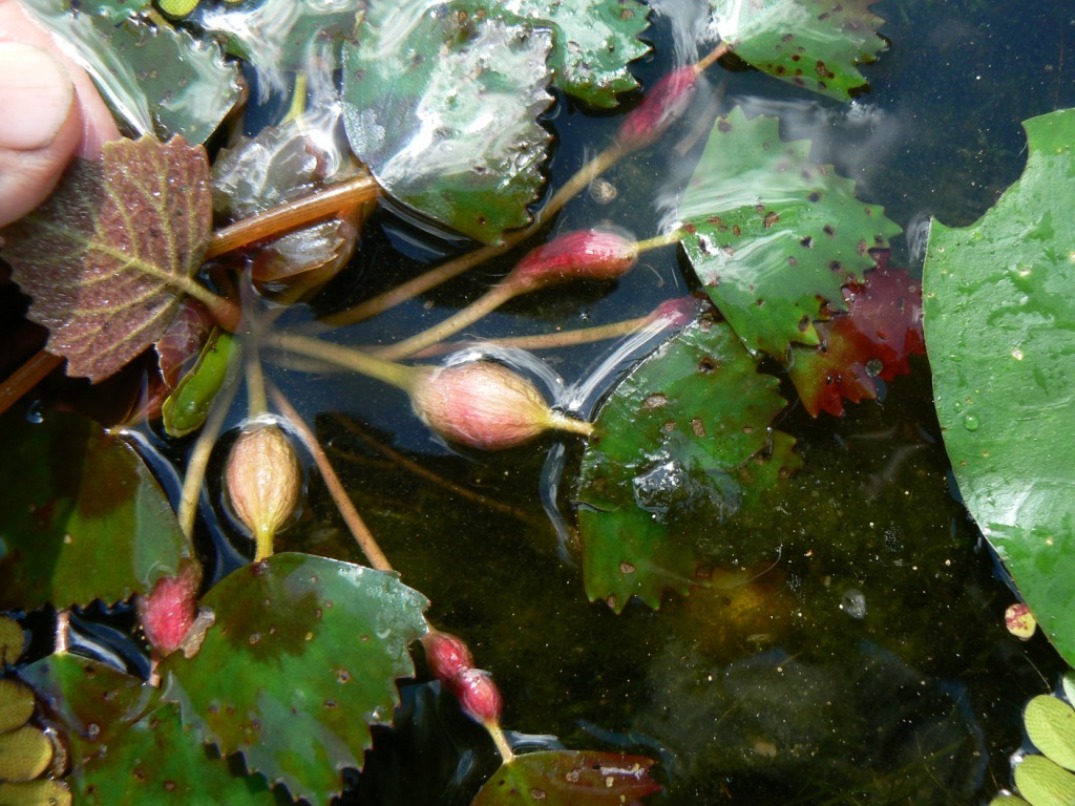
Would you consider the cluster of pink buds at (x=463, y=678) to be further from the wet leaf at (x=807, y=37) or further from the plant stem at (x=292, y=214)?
the wet leaf at (x=807, y=37)

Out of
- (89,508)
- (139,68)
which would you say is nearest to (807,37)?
(139,68)

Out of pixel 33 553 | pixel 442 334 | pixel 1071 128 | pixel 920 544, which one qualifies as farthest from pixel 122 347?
pixel 1071 128

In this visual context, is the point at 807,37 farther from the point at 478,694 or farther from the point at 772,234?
the point at 478,694

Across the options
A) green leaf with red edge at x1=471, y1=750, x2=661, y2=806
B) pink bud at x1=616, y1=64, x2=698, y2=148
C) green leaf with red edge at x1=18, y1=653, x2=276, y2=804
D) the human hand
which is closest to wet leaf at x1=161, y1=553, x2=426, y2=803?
green leaf with red edge at x1=18, y1=653, x2=276, y2=804

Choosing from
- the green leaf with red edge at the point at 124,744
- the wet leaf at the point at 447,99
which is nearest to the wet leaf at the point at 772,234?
the wet leaf at the point at 447,99

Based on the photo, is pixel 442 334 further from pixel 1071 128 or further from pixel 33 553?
pixel 1071 128

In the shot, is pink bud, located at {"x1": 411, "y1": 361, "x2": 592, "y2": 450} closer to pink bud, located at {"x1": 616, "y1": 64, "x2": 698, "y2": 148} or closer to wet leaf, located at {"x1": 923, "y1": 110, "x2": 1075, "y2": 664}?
pink bud, located at {"x1": 616, "y1": 64, "x2": 698, "y2": 148}
